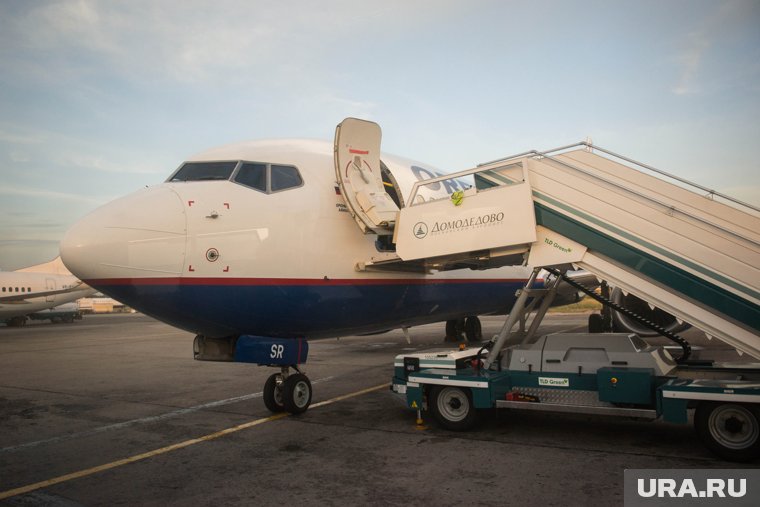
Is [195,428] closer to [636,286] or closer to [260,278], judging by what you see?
[260,278]

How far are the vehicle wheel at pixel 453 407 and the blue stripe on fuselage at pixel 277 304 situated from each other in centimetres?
200

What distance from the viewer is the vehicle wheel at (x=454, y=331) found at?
19250 millimetres

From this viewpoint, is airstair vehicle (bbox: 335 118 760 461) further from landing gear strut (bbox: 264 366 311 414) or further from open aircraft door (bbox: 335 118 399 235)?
landing gear strut (bbox: 264 366 311 414)

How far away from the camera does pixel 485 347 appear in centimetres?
876

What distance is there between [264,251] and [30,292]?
40072 millimetres

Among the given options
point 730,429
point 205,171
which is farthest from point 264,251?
point 730,429

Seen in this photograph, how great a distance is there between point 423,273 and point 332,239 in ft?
7.40

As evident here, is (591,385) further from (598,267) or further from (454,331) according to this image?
(454,331)

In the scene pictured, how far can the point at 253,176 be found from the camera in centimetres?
810

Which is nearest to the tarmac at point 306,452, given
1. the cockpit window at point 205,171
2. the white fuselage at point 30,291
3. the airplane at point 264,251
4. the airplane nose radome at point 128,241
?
the airplane at point 264,251

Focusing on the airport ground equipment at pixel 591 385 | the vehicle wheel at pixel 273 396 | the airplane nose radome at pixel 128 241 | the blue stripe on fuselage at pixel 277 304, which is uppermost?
the airplane nose radome at pixel 128 241

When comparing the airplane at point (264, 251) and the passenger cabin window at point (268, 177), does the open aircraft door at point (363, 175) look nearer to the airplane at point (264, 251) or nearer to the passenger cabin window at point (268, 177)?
the airplane at point (264, 251)

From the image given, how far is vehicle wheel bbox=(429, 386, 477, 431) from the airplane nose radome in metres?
4.01

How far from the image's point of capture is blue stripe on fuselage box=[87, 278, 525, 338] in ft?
23.3
